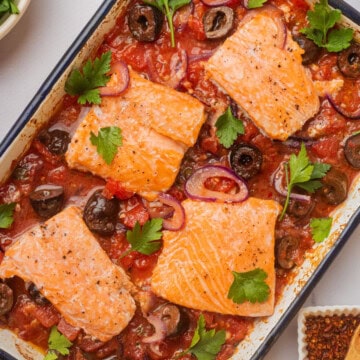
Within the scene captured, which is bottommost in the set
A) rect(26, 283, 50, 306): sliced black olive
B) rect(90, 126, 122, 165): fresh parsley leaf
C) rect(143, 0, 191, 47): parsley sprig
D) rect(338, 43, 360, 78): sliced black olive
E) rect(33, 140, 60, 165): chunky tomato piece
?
rect(26, 283, 50, 306): sliced black olive

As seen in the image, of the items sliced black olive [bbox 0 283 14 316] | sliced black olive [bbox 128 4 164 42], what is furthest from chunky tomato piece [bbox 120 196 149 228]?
sliced black olive [bbox 128 4 164 42]

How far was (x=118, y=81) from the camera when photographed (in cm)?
528

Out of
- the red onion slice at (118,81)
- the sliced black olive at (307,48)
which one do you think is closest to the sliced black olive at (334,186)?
the sliced black olive at (307,48)

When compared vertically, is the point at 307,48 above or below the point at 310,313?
above

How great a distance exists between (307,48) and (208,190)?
50.5 inches

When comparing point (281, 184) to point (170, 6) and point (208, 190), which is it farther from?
point (170, 6)

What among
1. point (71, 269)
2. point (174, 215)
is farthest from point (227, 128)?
point (71, 269)

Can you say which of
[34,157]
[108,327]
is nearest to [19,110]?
[34,157]

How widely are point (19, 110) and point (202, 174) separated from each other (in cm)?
162

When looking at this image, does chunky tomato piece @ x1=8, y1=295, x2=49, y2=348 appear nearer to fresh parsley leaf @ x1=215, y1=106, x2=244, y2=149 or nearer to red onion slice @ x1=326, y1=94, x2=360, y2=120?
fresh parsley leaf @ x1=215, y1=106, x2=244, y2=149

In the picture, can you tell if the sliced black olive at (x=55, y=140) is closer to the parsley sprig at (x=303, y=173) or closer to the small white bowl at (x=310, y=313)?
the parsley sprig at (x=303, y=173)

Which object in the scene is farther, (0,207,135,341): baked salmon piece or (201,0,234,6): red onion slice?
(201,0,234,6): red onion slice

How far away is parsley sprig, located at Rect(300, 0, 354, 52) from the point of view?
17.2ft

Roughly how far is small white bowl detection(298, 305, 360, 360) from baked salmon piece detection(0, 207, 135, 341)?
1410mm
